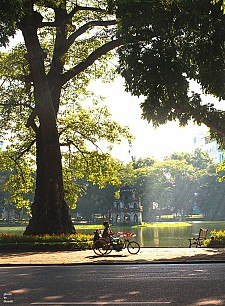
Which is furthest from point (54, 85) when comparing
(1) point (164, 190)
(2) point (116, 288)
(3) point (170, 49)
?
(1) point (164, 190)

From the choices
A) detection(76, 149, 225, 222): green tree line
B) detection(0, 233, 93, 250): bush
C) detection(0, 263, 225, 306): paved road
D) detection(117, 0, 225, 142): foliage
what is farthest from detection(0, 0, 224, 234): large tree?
detection(76, 149, 225, 222): green tree line

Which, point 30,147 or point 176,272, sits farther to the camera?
point 30,147

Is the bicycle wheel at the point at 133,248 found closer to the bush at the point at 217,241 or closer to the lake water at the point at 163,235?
the bush at the point at 217,241

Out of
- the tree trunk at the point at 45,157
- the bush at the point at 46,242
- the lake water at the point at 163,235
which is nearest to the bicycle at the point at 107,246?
the bush at the point at 46,242

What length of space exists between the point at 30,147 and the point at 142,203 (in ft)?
259

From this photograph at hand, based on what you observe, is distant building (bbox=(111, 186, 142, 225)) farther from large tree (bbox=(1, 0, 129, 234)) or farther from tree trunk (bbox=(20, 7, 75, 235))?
tree trunk (bbox=(20, 7, 75, 235))

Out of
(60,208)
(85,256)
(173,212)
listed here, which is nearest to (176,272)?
(85,256)

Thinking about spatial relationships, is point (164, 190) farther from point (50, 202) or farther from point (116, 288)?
point (116, 288)

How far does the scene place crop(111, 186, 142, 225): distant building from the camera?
110m

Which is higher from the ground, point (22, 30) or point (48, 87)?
point (22, 30)

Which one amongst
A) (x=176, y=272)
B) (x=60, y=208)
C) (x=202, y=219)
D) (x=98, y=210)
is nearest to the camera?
(x=176, y=272)

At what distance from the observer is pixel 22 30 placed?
31.2 meters

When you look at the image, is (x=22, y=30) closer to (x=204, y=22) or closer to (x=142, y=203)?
(x=204, y=22)

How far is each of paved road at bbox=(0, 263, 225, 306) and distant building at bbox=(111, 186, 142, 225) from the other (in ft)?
309
